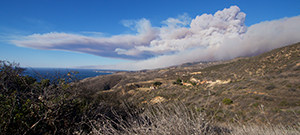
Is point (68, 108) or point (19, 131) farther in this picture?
point (68, 108)

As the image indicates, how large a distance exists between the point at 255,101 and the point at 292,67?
1831 cm

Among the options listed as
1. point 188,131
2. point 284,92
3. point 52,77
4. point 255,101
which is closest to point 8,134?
point 52,77

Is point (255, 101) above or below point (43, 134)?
below

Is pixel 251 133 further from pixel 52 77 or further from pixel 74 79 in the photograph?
pixel 52 77

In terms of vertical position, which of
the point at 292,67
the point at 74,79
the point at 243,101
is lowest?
the point at 243,101

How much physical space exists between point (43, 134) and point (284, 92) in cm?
2340

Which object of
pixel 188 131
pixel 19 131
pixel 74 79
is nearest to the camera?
pixel 188 131

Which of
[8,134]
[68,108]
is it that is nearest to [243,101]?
[68,108]

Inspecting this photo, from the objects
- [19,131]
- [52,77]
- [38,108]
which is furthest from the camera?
[52,77]

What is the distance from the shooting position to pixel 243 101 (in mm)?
15883

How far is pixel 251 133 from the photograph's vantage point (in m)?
2.58

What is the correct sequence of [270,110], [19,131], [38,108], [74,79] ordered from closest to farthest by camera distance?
[19,131]
[38,108]
[74,79]
[270,110]

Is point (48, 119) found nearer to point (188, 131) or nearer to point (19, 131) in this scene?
point (19, 131)

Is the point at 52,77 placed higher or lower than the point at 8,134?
higher
